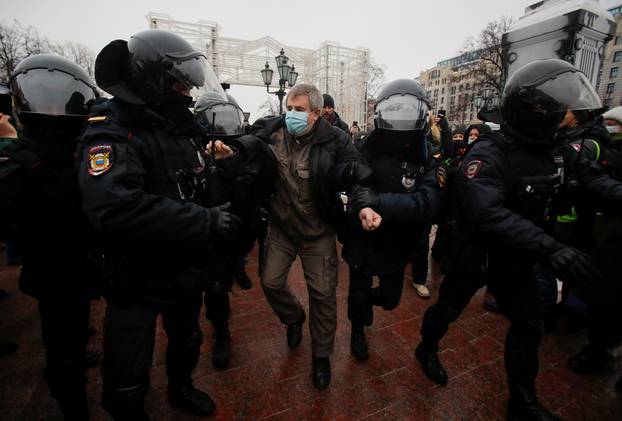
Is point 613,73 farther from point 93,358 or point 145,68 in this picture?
point 93,358

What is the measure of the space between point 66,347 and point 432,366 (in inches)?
98.1

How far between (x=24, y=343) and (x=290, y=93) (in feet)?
10.8

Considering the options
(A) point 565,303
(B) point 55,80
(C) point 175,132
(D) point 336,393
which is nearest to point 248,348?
(D) point 336,393

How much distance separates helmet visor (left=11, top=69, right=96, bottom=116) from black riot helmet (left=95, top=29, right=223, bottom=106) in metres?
0.40

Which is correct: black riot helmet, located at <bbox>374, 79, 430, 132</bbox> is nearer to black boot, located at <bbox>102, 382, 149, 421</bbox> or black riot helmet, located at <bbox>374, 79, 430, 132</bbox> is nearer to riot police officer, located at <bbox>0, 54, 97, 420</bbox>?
riot police officer, located at <bbox>0, 54, 97, 420</bbox>

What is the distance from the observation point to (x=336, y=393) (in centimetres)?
233

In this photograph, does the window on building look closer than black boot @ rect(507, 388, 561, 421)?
No

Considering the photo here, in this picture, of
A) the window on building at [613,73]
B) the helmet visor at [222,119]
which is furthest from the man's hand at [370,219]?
the window on building at [613,73]

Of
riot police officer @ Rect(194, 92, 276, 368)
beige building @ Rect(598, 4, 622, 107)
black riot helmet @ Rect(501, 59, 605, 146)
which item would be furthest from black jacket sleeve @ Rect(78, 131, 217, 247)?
beige building @ Rect(598, 4, 622, 107)

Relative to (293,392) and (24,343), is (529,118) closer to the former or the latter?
(293,392)

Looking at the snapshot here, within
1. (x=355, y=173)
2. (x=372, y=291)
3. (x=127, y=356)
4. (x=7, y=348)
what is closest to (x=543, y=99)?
(x=355, y=173)

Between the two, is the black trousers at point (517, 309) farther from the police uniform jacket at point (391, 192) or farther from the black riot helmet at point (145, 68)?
the black riot helmet at point (145, 68)

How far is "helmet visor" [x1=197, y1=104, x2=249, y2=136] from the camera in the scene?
329 cm

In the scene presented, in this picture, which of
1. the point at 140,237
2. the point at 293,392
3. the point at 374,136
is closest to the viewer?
the point at 140,237
